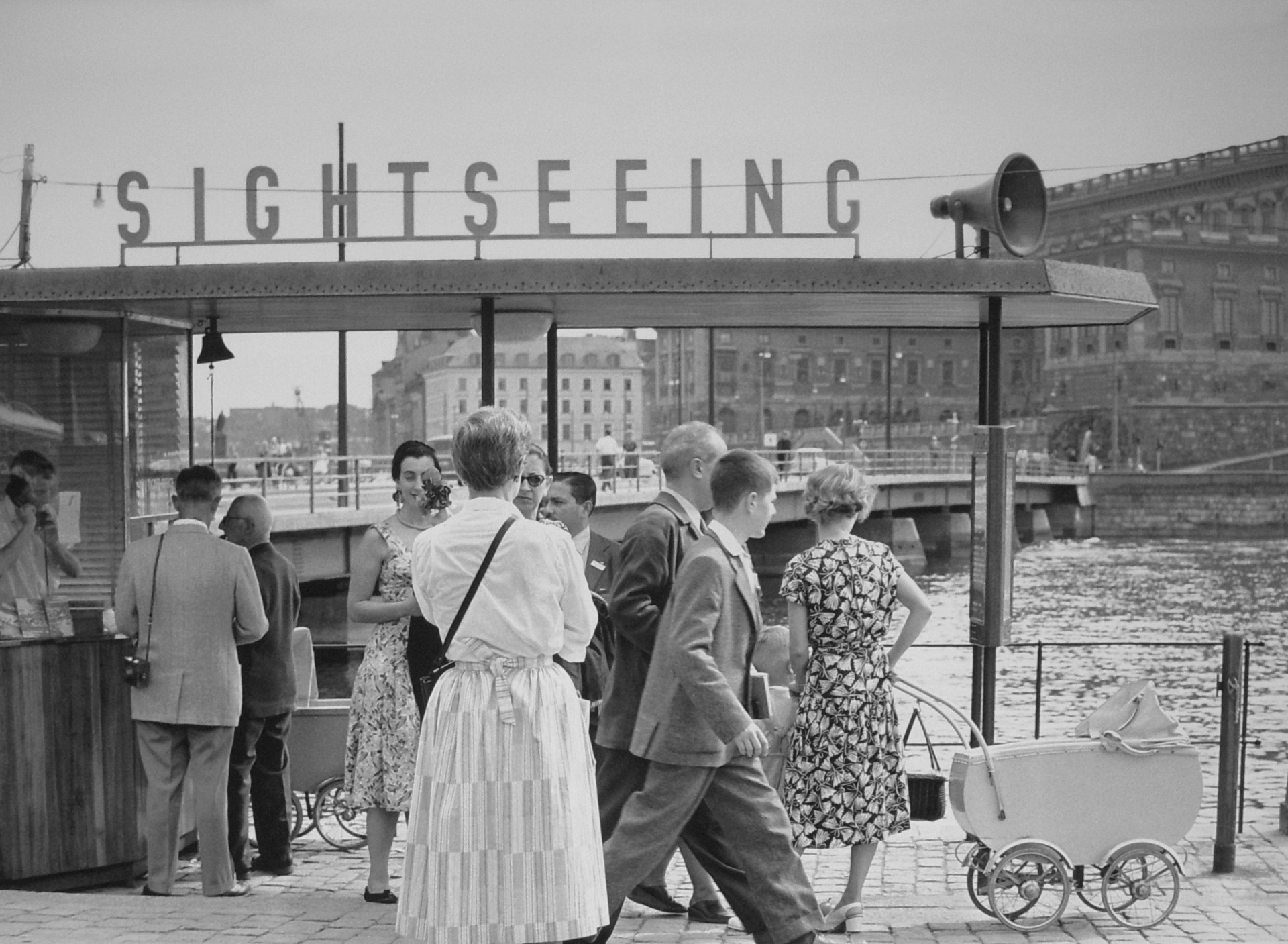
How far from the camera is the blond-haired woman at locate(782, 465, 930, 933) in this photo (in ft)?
18.7

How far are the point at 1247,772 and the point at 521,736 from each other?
12698 millimetres

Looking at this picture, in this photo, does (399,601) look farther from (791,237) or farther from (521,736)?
(791,237)

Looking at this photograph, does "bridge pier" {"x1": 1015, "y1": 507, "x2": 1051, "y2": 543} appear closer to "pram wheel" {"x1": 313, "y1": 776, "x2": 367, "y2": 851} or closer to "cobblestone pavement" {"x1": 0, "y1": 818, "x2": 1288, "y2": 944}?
"pram wheel" {"x1": 313, "y1": 776, "x2": 367, "y2": 851}

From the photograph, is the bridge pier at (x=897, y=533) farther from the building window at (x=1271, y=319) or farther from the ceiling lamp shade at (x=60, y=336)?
the building window at (x=1271, y=319)

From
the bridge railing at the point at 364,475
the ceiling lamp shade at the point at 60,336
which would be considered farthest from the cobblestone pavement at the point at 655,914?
the ceiling lamp shade at the point at 60,336

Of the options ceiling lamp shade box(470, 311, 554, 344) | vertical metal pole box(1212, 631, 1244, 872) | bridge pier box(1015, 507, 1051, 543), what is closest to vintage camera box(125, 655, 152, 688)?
ceiling lamp shade box(470, 311, 554, 344)

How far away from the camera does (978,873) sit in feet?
20.0

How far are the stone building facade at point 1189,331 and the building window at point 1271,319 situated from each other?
6 cm

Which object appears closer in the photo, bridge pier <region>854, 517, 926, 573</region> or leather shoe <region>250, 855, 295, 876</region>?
leather shoe <region>250, 855, 295, 876</region>

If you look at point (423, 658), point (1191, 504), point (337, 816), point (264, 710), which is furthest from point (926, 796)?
point (1191, 504)

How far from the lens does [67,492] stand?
7523mm

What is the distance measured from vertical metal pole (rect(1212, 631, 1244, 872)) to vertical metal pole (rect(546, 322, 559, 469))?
3491 millimetres

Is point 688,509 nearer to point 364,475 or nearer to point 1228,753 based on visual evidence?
A: point 1228,753

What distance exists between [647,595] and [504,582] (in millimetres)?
1032
